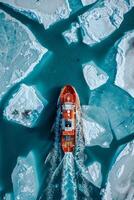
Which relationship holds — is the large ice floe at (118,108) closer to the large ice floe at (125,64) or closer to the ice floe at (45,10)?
the large ice floe at (125,64)

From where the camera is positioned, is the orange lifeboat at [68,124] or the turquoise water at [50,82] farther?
the turquoise water at [50,82]

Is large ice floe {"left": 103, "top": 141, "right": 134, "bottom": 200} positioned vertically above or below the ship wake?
below

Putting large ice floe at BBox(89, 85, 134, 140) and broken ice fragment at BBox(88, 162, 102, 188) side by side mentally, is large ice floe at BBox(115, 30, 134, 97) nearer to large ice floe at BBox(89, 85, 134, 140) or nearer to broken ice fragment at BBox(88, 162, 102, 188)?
large ice floe at BBox(89, 85, 134, 140)

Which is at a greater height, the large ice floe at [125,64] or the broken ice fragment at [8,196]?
the large ice floe at [125,64]

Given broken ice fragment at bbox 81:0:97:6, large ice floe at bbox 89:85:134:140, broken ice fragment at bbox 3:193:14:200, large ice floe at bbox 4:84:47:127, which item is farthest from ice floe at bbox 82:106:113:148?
Answer: broken ice fragment at bbox 81:0:97:6

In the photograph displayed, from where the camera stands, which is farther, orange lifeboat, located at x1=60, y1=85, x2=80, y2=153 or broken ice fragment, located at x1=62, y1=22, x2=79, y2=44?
broken ice fragment, located at x1=62, y1=22, x2=79, y2=44

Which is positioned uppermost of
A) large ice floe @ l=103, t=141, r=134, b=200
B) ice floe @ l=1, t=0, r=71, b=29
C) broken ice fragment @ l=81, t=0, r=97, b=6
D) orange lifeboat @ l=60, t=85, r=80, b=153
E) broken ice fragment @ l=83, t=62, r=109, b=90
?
ice floe @ l=1, t=0, r=71, b=29

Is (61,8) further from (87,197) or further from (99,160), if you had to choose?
(87,197)

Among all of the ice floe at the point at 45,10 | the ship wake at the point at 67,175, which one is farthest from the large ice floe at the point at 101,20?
the ship wake at the point at 67,175
